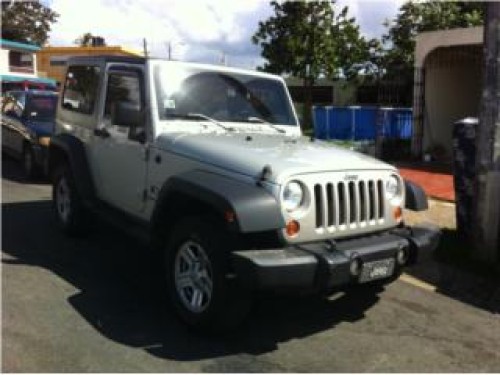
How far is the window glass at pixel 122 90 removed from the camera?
611cm

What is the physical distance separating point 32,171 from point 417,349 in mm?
8739

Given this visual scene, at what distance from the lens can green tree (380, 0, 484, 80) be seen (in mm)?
27031

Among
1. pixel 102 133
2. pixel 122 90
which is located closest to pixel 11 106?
pixel 102 133

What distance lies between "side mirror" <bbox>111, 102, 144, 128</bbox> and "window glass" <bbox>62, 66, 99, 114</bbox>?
Answer: 1.30 m

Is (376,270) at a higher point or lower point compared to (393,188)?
lower

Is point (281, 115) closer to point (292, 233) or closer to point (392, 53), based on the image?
point (292, 233)

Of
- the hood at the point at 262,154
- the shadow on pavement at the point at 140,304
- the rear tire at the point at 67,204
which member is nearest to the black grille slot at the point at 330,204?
the hood at the point at 262,154

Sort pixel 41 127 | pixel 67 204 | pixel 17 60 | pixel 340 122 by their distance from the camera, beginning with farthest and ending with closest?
pixel 17 60
pixel 340 122
pixel 41 127
pixel 67 204

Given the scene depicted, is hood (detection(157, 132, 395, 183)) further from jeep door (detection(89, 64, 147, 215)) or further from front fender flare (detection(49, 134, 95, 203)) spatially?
front fender flare (detection(49, 134, 95, 203))

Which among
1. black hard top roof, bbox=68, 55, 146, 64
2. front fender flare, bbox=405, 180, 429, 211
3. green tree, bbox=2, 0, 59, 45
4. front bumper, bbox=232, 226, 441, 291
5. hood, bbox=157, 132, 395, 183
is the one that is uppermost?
green tree, bbox=2, 0, 59, 45

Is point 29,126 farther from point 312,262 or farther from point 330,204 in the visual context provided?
point 312,262

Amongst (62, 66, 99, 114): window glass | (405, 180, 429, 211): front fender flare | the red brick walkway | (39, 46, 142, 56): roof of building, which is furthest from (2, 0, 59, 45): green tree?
(405, 180, 429, 211): front fender flare

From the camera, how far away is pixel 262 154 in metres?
5.08

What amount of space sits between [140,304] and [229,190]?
4.75 feet
